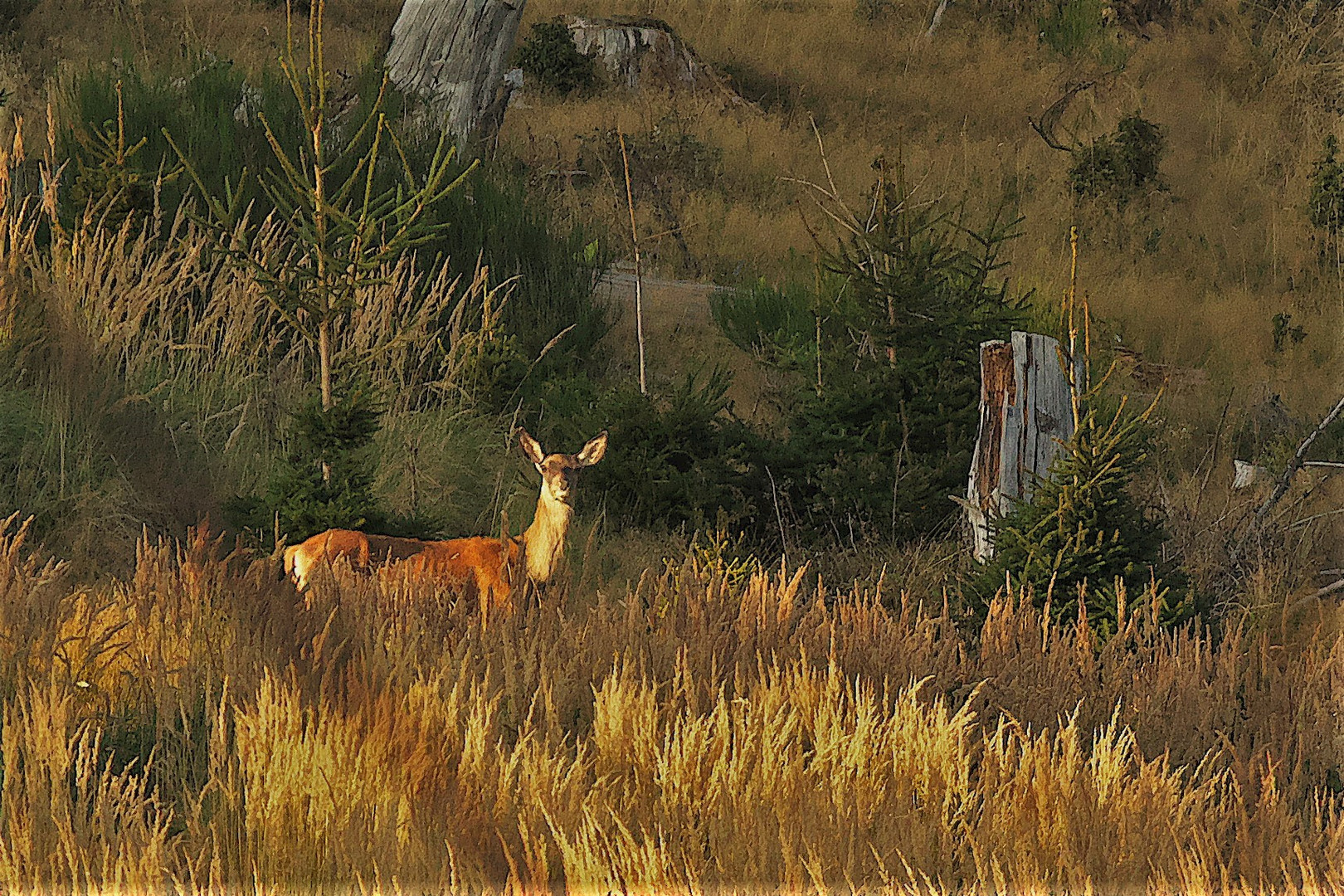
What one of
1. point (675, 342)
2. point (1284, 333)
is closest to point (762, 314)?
point (675, 342)

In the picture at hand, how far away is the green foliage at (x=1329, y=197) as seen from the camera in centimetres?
1549

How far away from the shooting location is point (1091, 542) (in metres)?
5.17

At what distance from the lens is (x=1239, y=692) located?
15.6 feet

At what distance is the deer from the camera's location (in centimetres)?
477

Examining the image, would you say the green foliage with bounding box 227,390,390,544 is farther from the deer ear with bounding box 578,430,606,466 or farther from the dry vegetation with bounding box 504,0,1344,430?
the dry vegetation with bounding box 504,0,1344,430

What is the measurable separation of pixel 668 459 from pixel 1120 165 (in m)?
12.1

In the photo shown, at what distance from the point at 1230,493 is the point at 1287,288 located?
900cm

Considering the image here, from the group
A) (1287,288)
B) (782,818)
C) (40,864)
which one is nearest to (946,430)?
(782,818)

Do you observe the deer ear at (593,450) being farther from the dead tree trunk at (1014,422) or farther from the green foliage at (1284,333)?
the green foliage at (1284,333)

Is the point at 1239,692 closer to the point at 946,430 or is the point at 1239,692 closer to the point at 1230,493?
the point at 946,430

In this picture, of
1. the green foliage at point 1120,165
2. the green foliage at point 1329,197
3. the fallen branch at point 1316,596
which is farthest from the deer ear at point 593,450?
the green foliage at point 1120,165

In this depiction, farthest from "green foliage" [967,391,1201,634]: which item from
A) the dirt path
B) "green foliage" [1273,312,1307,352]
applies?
"green foliage" [1273,312,1307,352]

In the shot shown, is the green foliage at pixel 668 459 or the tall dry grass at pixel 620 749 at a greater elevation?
the tall dry grass at pixel 620 749

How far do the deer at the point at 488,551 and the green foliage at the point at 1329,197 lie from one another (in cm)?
1274
